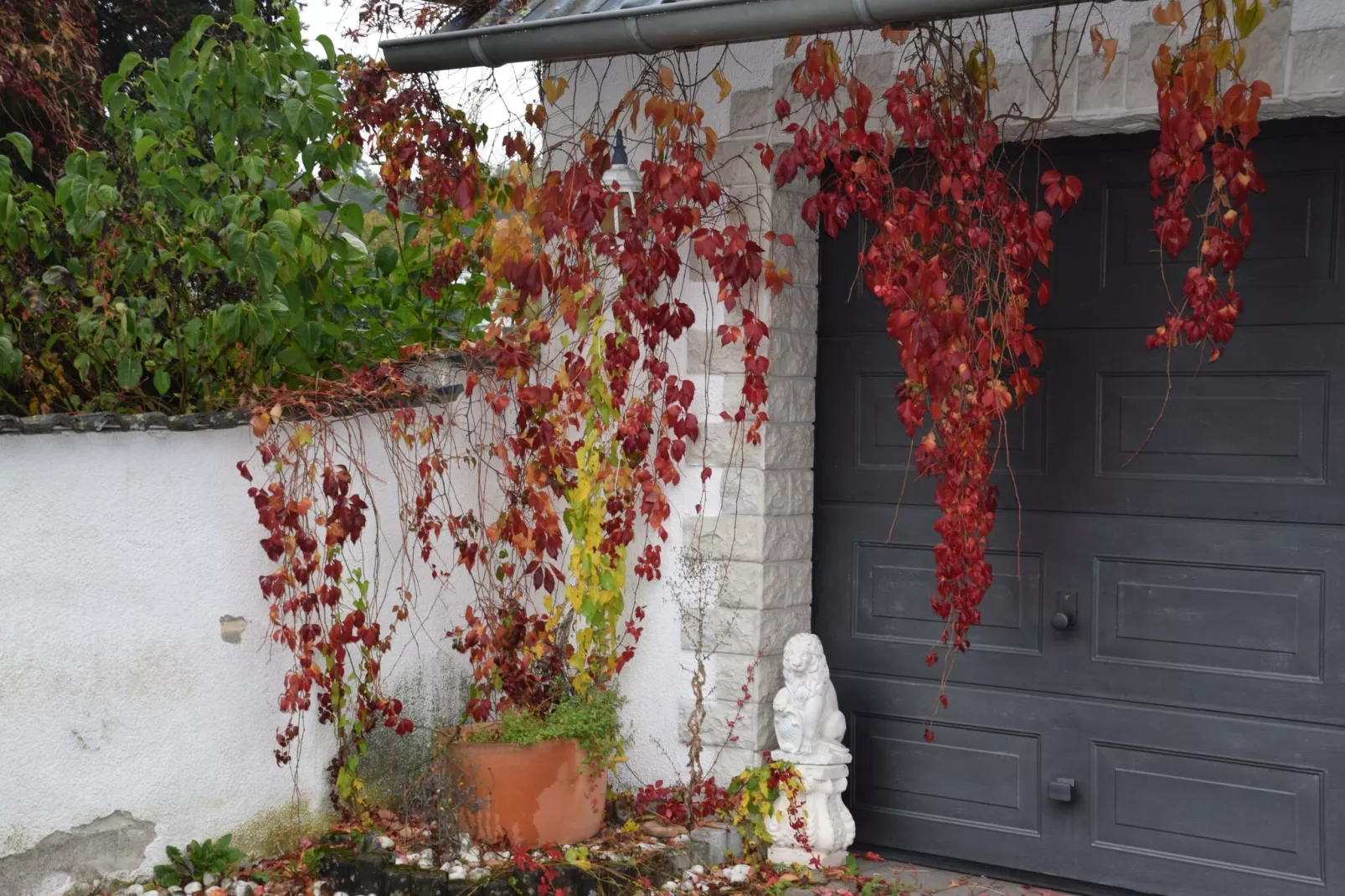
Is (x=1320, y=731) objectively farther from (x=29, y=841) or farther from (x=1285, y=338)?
(x=29, y=841)

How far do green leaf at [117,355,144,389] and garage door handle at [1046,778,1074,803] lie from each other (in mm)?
3083

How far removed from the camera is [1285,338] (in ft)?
12.0

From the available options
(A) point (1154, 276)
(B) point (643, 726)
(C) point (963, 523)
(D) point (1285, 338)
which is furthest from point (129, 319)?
(D) point (1285, 338)

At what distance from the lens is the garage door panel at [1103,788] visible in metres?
3.67

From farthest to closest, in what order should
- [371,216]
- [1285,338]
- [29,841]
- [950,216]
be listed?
[371,216] → [950,216] → [1285,338] → [29,841]

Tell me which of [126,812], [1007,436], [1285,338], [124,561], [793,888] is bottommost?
[793,888]

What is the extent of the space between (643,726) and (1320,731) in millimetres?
2085

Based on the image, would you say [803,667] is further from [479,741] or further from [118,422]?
[118,422]

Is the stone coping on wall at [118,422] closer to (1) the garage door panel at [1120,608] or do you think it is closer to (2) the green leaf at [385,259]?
(2) the green leaf at [385,259]

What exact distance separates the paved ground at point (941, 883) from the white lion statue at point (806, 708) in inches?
16.1

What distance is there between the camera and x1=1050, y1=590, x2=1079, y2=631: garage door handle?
3.96m

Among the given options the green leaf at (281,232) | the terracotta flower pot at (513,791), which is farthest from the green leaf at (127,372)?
the terracotta flower pot at (513,791)

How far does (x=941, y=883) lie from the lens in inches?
160

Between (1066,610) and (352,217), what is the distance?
8.79ft
